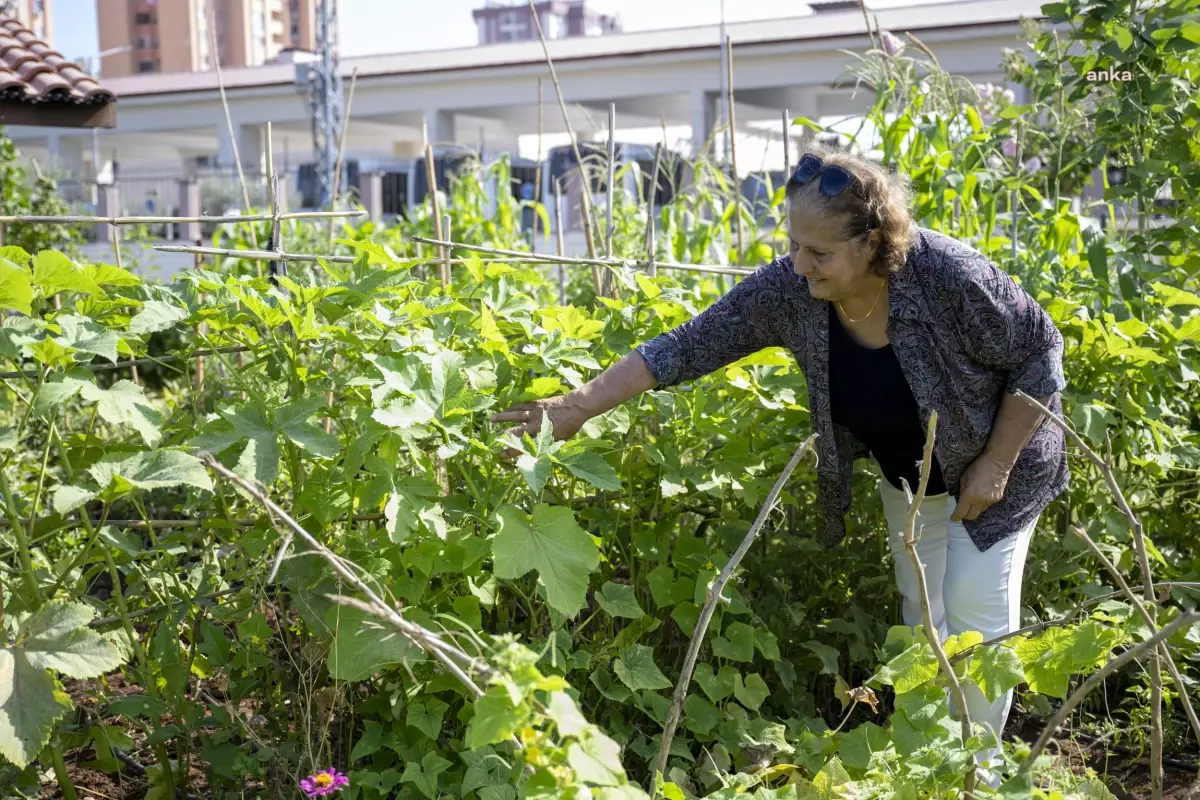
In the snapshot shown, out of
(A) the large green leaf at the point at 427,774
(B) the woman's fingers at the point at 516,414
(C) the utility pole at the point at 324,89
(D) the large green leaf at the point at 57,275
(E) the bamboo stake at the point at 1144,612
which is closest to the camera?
(E) the bamboo stake at the point at 1144,612

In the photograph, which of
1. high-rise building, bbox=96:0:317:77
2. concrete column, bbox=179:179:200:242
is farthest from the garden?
high-rise building, bbox=96:0:317:77

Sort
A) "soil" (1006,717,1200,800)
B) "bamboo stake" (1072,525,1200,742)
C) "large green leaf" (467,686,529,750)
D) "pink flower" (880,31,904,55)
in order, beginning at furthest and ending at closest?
"pink flower" (880,31,904,55), "soil" (1006,717,1200,800), "bamboo stake" (1072,525,1200,742), "large green leaf" (467,686,529,750)

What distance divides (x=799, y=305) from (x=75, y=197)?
86.3 feet

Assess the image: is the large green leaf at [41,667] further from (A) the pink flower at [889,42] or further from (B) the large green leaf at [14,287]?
(A) the pink flower at [889,42]

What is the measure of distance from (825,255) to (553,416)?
624 mm

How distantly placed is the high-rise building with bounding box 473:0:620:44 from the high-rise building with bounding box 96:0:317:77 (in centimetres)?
1214

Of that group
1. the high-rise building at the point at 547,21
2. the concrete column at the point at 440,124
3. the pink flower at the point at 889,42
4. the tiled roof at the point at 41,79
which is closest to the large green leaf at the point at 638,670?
the pink flower at the point at 889,42

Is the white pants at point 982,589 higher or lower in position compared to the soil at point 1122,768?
higher

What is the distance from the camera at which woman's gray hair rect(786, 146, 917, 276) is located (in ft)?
7.55

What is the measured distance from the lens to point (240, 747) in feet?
7.61

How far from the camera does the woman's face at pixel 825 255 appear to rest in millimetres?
2314

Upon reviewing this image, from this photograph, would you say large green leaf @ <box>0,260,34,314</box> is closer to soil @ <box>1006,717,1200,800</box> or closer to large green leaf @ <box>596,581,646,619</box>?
large green leaf @ <box>596,581,646,619</box>

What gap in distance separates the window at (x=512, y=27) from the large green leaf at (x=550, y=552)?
82.9 meters

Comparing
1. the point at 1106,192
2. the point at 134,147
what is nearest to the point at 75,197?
the point at 134,147
